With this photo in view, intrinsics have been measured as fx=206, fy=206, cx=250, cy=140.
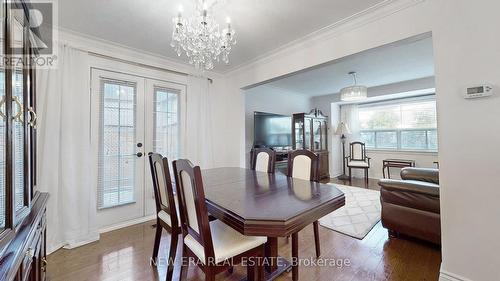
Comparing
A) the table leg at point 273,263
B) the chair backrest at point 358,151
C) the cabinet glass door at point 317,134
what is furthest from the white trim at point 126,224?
the chair backrest at point 358,151

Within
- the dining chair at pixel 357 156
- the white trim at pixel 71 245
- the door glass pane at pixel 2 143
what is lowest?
the white trim at pixel 71 245

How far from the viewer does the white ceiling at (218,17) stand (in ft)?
6.13

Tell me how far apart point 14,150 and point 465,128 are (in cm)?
266

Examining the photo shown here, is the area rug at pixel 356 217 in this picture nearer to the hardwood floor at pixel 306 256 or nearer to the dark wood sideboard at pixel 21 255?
the hardwood floor at pixel 306 256

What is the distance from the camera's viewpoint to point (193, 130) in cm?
337

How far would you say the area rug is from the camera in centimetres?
258

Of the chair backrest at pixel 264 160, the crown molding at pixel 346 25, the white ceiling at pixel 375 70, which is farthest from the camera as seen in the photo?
the white ceiling at pixel 375 70

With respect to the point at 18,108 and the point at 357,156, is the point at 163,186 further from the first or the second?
the point at 357,156

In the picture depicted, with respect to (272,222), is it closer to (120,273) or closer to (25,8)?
(120,273)

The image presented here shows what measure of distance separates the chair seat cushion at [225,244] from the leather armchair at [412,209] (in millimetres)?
1738

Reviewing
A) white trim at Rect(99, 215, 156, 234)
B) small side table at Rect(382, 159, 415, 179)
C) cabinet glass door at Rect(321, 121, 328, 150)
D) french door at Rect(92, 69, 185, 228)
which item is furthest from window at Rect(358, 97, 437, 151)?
white trim at Rect(99, 215, 156, 234)

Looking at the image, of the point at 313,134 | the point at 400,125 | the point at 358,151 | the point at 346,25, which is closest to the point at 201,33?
the point at 346,25

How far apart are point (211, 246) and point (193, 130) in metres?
2.44

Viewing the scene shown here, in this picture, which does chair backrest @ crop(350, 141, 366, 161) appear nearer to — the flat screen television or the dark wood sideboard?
the flat screen television
